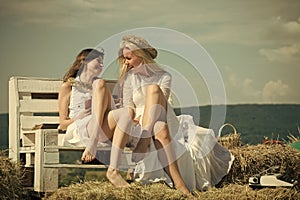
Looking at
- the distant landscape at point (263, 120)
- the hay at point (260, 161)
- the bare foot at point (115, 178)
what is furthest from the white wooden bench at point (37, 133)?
the distant landscape at point (263, 120)

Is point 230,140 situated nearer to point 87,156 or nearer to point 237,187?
point 237,187

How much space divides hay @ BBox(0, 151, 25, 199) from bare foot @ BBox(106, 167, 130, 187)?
610mm

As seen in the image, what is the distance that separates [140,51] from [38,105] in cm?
98

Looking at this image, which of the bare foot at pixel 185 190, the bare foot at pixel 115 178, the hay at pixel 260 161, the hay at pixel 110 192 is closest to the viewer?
the hay at pixel 110 192

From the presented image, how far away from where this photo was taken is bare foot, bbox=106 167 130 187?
4.03 m

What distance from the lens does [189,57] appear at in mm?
5570

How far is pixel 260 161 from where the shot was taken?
4719 mm

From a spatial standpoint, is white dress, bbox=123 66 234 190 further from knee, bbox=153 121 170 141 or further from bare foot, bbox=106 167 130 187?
bare foot, bbox=106 167 130 187

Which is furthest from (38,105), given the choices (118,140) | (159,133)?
(159,133)

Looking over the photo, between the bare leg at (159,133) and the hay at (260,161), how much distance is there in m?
0.50

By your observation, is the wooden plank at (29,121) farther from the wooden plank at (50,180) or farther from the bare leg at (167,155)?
the bare leg at (167,155)

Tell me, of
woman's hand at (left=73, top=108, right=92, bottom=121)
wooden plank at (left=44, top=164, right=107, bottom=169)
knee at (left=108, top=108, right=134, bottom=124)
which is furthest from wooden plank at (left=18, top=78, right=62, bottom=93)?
knee at (left=108, top=108, right=134, bottom=124)

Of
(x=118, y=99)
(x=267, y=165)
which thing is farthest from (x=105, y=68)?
(x=267, y=165)

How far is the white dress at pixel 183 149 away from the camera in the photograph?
4.28 meters
